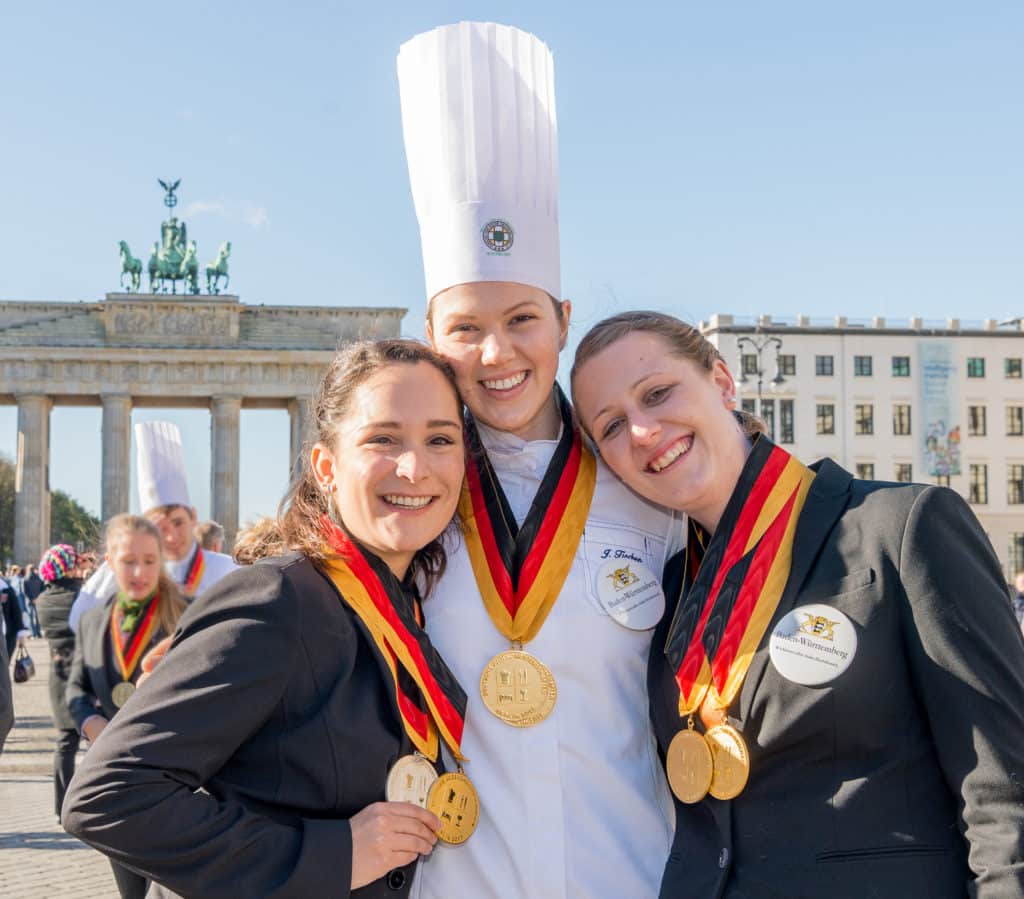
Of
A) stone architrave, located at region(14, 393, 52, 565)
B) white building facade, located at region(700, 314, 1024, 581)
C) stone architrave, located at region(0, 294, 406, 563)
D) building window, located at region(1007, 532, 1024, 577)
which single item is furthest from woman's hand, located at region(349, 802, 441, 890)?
building window, located at region(1007, 532, 1024, 577)

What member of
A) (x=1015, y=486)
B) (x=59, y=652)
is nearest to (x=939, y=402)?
(x=1015, y=486)

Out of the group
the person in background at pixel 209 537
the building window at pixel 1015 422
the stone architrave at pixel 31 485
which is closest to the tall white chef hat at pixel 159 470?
the person in background at pixel 209 537

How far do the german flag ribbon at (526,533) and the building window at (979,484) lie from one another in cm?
7440

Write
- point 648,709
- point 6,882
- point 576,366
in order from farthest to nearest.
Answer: point 6,882 < point 576,366 < point 648,709

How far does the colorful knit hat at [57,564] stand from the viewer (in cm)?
1122

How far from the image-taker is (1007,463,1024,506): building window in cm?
7219

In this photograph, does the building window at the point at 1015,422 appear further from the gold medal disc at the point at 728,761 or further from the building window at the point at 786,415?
the gold medal disc at the point at 728,761

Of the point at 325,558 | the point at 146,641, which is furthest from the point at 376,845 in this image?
the point at 146,641

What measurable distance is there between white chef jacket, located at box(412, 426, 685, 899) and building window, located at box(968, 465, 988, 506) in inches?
2940

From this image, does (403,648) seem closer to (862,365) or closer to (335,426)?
(335,426)

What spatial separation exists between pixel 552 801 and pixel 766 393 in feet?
226

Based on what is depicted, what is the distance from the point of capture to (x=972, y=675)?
93.4 inches

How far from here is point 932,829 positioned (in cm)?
243

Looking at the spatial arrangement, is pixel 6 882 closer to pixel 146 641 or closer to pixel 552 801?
pixel 146 641
